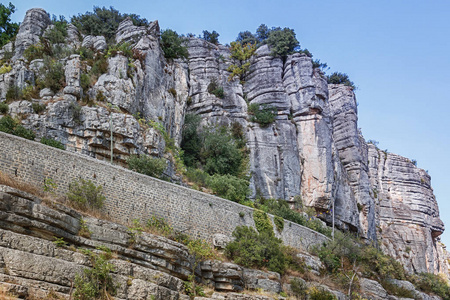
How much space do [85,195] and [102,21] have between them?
2438 centimetres

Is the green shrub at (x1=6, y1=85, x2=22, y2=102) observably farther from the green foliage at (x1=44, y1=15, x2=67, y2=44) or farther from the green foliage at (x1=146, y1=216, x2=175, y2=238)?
the green foliage at (x1=146, y1=216, x2=175, y2=238)

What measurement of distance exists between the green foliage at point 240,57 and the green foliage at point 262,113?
147 inches

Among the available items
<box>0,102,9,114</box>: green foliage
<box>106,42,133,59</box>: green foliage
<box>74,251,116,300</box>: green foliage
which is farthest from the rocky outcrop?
<box>74,251,116,300</box>: green foliage

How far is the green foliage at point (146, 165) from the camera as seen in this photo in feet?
77.3

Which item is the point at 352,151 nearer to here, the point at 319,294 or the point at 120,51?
the point at 120,51

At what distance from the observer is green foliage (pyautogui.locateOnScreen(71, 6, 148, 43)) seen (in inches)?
1416

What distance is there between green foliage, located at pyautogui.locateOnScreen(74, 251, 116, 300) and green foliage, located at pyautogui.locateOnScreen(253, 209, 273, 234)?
35.6 feet

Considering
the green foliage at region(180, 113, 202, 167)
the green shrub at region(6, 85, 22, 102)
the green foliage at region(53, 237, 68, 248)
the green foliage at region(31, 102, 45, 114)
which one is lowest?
the green foliage at region(53, 237, 68, 248)

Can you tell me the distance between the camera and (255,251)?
19797mm

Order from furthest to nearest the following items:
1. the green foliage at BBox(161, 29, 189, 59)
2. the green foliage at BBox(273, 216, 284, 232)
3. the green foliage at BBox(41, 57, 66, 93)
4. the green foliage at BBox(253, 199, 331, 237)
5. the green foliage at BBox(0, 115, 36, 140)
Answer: the green foliage at BBox(161, 29, 189, 59) → the green foliage at BBox(253, 199, 331, 237) → the green foliage at BBox(41, 57, 66, 93) → the green foliage at BBox(273, 216, 284, 232) → the green foliage at BBox(0, 115, 36, 140)

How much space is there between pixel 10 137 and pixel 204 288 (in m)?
8.71

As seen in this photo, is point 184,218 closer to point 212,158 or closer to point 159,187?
point 159,187

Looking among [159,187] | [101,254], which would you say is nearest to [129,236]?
[101,254]

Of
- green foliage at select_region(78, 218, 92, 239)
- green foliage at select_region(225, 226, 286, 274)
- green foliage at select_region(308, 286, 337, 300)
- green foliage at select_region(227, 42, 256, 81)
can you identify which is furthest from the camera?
green foliage at select_region(227, 42, 256, 81)
